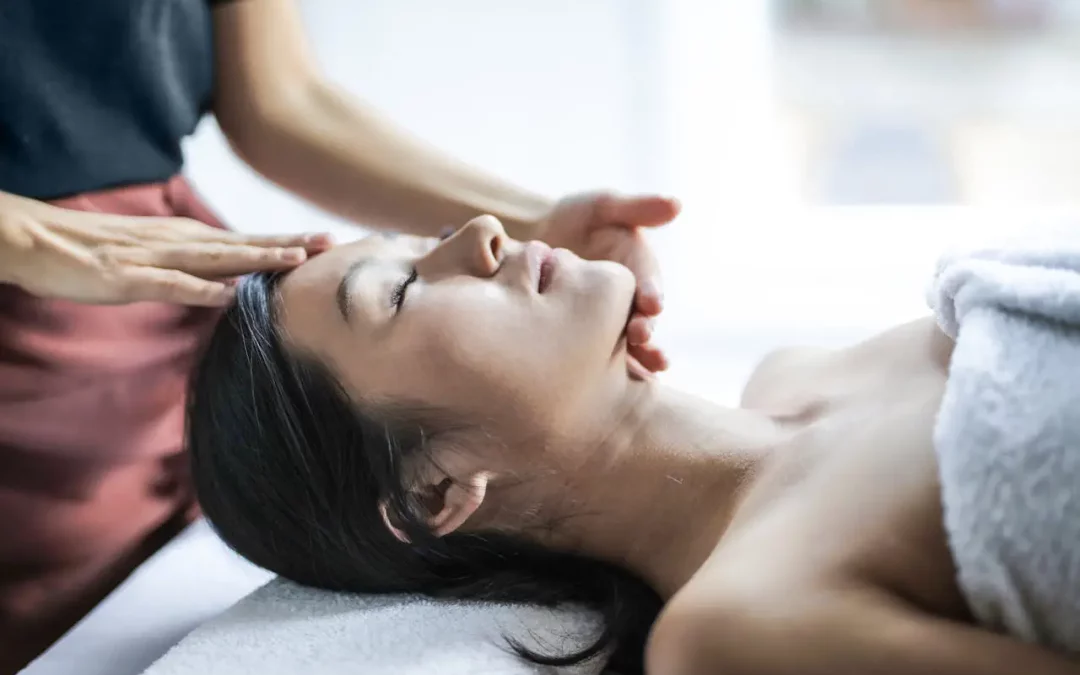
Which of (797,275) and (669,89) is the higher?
(669,89)

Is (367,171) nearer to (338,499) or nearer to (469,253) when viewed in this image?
(469,253)

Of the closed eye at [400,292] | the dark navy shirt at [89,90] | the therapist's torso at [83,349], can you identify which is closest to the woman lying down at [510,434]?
the closed eye at [400,292]

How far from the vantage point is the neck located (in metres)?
0.94

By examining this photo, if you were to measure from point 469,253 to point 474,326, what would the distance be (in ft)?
0.27

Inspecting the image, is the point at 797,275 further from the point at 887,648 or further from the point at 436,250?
the point at 887,648

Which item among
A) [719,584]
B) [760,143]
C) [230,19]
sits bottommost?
[719,584]

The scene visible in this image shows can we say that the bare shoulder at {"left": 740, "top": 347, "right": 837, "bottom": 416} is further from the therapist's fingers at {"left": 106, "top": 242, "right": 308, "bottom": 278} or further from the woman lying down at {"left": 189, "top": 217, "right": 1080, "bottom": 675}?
the therapist's fingers at {"left": 106, "top": 242, "right": 308, "bottom": 278}

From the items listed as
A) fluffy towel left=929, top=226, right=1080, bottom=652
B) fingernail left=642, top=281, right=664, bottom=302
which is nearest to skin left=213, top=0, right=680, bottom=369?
fingernail left=642, top=281, right=664, bottom=302

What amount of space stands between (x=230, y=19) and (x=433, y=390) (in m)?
0.57

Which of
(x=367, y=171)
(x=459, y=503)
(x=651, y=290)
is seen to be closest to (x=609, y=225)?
(x=651, y=290)

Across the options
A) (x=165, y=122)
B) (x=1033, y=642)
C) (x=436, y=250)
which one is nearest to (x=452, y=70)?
(x=165, y=122)

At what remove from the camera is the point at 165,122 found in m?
1.18

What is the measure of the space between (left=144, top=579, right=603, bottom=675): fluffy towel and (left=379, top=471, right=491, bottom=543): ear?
0.21ft

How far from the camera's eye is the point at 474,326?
0.93 metres
